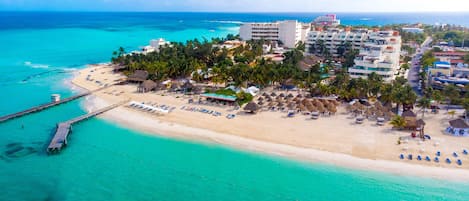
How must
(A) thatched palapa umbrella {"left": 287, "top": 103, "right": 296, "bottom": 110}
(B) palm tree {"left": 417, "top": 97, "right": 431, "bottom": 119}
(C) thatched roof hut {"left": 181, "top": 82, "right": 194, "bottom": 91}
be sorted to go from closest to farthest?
1. (B) palm tree {"left": 417, "top": 97, "right": 431, "bottom": 119}
2. (A) thatched palapa umbrella {"left": 287, "top": 103, "right": 296, "bottom": 110}
3. (C) thatched roof hut {"left": 181, "top": 82, "right": 194, "bottom": 91}

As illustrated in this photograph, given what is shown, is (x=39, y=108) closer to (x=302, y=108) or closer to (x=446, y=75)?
(x=302, y=108)

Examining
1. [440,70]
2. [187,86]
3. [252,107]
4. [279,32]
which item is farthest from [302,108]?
[279,32]

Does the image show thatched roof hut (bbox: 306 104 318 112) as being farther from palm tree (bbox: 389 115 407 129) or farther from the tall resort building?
the tall resort building

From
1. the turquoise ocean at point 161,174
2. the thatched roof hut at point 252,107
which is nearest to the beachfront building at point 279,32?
the thatched roof hut at point 252,107

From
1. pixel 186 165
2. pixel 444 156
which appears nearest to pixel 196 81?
pixel 186 165

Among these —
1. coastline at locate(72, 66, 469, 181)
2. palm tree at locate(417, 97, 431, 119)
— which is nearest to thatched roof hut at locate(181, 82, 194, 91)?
coastline at locate(72, 66, 469, 181)

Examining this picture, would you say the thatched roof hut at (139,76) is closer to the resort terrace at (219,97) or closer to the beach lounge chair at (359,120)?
the resort terrace at (219,97)
